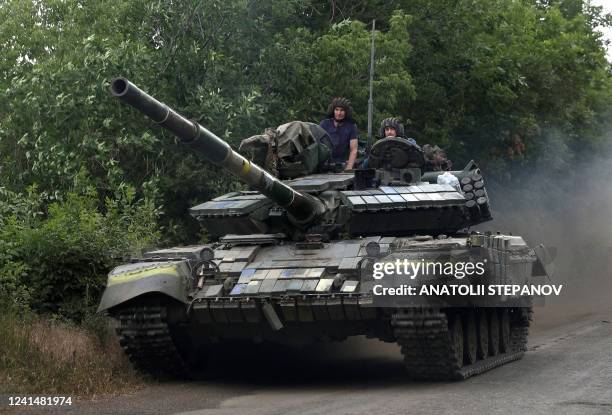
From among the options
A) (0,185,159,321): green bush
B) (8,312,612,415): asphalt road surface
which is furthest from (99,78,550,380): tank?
(0,185,159,321): green bush

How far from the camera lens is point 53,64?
1898 cm

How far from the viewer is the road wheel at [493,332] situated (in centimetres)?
1470

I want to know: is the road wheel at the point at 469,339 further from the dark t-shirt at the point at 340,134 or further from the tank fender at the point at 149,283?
the tank fender at the point at 149,283

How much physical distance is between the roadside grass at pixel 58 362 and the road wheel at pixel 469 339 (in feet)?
12.6

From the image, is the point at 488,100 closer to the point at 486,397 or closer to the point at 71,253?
the point at 71,253

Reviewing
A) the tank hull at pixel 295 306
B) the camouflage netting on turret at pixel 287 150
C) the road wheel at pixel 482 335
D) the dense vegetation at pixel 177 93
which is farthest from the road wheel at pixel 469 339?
the dense vegetation at pixel 177 93

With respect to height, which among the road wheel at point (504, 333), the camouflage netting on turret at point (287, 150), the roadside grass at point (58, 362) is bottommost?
the road wheel at point (504, 333)

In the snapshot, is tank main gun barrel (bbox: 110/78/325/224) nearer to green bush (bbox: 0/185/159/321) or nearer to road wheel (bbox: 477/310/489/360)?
road wheel (bbox: 477/310/489/360)

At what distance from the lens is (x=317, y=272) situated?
1221 centimetres

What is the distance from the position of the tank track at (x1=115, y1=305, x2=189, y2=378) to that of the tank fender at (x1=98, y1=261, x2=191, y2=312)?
0.88 feet

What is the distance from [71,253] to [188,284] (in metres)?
3.41

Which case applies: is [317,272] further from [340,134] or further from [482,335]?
[340,134]

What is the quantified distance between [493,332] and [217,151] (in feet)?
17.0

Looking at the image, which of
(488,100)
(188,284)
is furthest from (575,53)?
(188,284)
